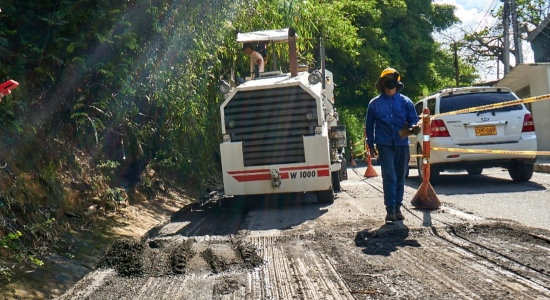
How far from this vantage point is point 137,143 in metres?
11.2

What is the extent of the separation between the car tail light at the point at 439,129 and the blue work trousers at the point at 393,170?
4.31m

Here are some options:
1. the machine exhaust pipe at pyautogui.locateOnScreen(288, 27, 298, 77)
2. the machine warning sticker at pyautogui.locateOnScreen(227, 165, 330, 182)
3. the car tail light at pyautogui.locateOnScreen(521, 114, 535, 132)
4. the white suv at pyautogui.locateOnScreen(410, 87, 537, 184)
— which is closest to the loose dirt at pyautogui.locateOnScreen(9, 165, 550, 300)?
the machine warning sticker at pyautogui.locateOnScreen(227, 165, 330, 182)

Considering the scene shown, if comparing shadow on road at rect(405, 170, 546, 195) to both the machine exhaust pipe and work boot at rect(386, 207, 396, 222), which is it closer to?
the machine exhaust pipe

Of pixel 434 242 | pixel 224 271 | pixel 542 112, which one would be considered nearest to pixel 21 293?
pixel 224 271

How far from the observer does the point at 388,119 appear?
8.19 metres

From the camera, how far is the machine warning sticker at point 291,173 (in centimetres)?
1030

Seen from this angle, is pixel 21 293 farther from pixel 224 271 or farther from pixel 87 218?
pixel 87 218

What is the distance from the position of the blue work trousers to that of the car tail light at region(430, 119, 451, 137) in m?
4.31

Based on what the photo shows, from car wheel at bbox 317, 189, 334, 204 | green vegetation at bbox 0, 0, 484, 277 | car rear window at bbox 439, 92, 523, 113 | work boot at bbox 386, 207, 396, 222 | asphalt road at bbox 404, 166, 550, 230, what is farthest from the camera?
car rear window at bbox 439, 92, 523, 113

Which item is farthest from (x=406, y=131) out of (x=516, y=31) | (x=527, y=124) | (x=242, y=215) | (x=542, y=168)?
(x=516, y=31)

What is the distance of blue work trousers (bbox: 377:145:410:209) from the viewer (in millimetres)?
7965

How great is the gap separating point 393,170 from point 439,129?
4.66m

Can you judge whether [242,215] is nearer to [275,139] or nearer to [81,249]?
[275,139]

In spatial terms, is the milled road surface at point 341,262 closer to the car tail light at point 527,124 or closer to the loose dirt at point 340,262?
the loose dirt at point 340,262
